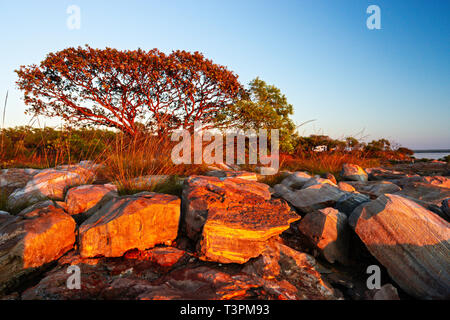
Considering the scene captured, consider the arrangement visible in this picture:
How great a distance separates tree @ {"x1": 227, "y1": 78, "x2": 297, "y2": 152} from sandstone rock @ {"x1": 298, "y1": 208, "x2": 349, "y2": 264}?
596 cm

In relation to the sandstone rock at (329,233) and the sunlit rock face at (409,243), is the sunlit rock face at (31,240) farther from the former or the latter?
the sunlit rock face at (409,243)

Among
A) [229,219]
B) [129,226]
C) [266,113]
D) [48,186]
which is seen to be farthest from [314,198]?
[266,113]

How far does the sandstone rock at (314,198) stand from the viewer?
2.78 m

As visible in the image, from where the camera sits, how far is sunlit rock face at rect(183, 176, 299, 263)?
5.82 feet

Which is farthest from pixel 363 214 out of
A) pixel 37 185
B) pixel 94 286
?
pixel 37 185

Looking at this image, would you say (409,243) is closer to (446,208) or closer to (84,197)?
(446,208)

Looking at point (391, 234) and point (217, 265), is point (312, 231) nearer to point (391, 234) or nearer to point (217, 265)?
point (391, 234)

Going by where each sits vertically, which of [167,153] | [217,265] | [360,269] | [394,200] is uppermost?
[167,153]

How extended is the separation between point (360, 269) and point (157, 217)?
1967 mm

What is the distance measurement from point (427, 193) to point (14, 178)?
6564 millimetres

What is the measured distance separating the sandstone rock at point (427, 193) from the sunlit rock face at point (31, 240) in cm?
430

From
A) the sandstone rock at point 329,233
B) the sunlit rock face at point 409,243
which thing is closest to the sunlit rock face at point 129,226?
the sandstone rock at point 329,233

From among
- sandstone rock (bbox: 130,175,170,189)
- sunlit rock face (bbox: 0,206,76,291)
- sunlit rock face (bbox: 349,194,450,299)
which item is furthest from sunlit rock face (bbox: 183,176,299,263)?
sunlit rock face (bbox: 0,206,76,291)
